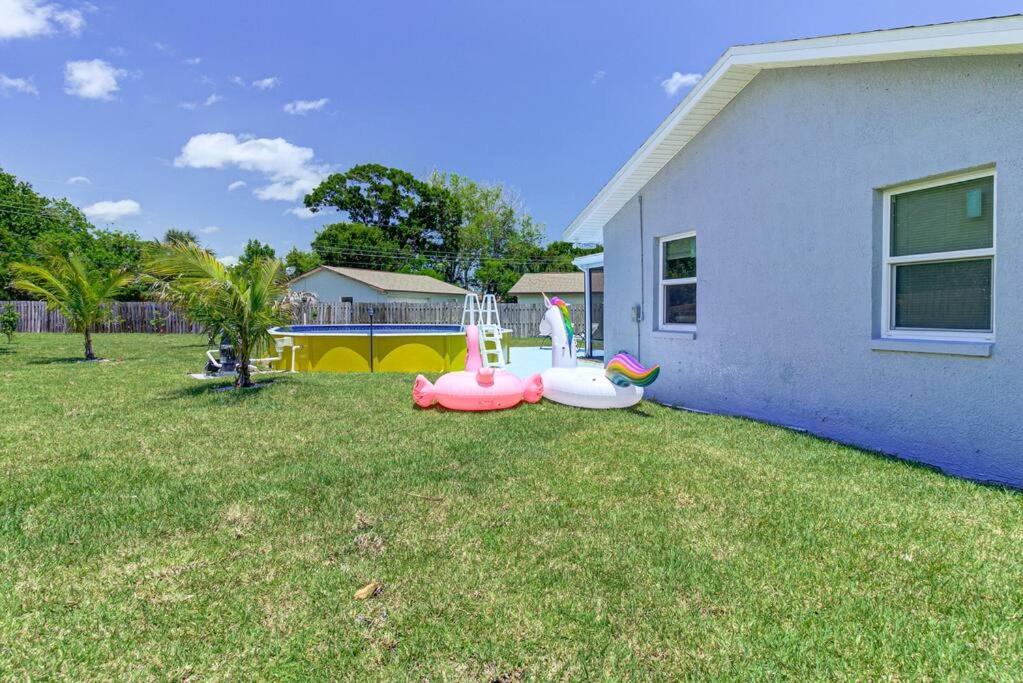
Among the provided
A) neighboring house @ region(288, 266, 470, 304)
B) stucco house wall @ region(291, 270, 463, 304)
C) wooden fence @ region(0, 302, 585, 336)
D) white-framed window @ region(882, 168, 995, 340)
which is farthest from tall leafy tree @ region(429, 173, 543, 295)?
white-framed window @ region(882, 168, 995, 340)

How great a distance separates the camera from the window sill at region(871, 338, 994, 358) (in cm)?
452

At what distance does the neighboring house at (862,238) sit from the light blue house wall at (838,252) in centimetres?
2

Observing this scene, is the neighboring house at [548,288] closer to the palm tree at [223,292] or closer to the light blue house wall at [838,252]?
A: the palm tree at [223,292]

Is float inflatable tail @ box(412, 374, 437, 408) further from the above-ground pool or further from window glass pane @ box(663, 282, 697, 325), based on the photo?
the above-ground pool

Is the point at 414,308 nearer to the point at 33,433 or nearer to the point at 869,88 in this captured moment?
the point at 33,433

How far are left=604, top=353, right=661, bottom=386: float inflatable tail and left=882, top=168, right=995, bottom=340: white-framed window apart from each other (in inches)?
102

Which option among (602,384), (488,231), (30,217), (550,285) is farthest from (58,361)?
(488,231)

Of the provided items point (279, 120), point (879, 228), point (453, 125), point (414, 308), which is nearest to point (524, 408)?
point (879, 228)

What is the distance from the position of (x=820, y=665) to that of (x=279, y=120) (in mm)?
42807

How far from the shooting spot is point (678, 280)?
850 centimetres

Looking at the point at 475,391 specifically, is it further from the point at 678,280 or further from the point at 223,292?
the point at 223,292

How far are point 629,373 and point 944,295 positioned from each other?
3.40 meters

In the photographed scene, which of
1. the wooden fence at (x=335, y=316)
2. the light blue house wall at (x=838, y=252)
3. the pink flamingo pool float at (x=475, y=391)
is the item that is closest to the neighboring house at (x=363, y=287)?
the wooden fence at (x=335, y=316)

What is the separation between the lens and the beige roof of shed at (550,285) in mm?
35344
